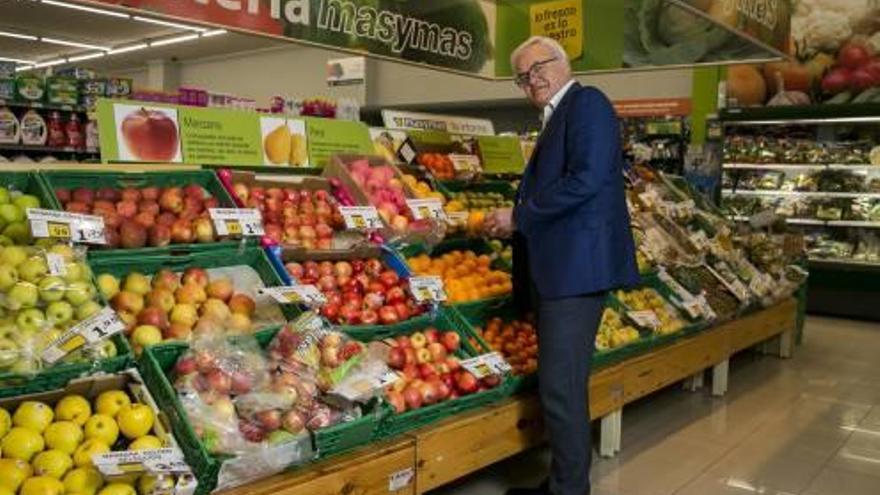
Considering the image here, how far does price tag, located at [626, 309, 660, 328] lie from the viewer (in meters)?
4.07

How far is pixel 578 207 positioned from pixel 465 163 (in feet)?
7.04

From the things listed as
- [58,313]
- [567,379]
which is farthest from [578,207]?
[58,313]

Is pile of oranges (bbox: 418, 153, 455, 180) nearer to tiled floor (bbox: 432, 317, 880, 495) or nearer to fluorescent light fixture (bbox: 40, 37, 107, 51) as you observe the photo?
tiled floor (bbox: 432, 317, 880, 495)

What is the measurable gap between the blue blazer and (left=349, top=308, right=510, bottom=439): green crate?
466 millimetres

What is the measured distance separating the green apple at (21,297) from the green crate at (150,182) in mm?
427

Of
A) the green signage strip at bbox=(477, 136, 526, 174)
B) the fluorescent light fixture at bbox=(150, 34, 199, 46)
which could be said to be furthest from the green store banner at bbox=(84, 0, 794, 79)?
the fluorescent light fixture at bbox=(150, 34, 199, 46)

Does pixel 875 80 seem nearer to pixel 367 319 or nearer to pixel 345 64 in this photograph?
pixel 367 319

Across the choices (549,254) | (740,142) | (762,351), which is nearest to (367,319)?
(549,254)

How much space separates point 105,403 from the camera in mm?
1990

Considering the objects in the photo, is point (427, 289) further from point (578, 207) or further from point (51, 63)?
point (51, 63)

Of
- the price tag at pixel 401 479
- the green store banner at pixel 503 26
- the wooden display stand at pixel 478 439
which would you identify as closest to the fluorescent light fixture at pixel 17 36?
the green store banner at pixel 503 26

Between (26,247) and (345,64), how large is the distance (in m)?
13.9

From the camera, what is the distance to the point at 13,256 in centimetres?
222

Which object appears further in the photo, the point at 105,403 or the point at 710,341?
the point at 710,341
